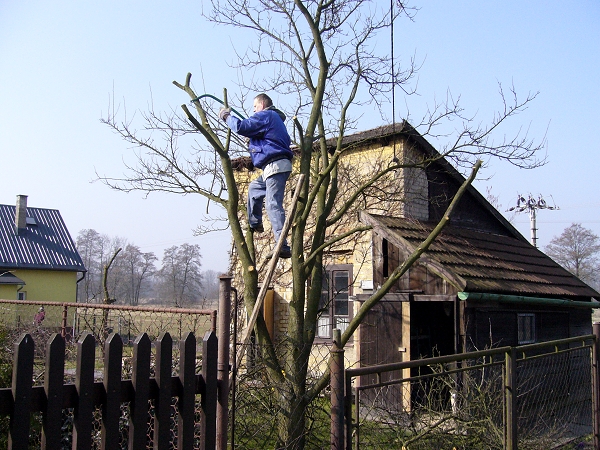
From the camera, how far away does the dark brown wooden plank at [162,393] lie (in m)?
2.71

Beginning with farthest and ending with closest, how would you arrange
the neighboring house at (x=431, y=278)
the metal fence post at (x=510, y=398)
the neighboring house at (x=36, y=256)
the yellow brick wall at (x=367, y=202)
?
the neighboring house at (x=36, y=256)
the yellow brick wall at (x=367, y=202)
the neighboring house at (x=431, y=278)
the metal fence post at (x=510, y=398)

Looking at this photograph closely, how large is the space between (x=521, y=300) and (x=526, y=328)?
1.36m

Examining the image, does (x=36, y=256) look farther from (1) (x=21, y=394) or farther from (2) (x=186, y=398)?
(1) (x=21, y=394)

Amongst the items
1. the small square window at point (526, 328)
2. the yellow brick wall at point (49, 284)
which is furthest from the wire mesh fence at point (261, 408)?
the yellow brick wall at point (49, 284)

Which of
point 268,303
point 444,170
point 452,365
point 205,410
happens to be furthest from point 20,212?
point 205,410

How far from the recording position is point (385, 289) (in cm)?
557

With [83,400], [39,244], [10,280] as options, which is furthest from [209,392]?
[39,244]

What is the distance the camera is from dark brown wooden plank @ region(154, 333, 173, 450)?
2.71m

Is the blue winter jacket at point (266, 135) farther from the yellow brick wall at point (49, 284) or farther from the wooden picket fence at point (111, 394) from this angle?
the yellow brick wall at point (49, 284)

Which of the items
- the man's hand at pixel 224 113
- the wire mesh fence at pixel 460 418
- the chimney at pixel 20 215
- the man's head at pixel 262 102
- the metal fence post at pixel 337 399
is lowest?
the wire mesh fence at pixel 460 418

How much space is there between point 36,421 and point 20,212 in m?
30.6

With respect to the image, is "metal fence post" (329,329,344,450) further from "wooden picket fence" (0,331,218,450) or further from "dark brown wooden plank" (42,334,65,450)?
"dark brown wooden plank" (42,334,65,450)

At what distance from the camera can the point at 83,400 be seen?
240 cm

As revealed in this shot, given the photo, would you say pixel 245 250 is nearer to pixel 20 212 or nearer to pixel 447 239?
pixel 447 239
